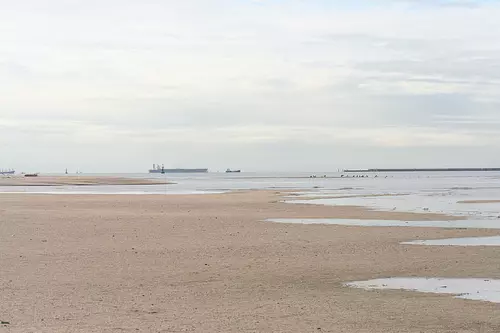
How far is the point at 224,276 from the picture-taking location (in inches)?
655

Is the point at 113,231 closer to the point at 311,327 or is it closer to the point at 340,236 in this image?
the point at 340,236

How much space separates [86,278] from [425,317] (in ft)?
25.1


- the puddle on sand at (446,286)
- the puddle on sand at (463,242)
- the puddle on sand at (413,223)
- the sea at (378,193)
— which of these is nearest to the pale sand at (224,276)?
the puddle on sand at (446,286)

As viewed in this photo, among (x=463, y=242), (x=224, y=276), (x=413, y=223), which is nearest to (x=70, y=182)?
(x=413, y=223)

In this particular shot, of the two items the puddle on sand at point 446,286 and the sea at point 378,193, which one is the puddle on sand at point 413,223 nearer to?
the sea at point 378,193

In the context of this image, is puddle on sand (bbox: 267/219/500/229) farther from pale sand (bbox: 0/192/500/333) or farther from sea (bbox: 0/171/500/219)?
sea (bbox: 0/171/500/219)

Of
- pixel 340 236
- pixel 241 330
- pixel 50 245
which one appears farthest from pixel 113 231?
pixel 241 330

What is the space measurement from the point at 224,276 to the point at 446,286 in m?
4.93

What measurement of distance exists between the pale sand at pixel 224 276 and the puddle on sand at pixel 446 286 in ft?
1.68

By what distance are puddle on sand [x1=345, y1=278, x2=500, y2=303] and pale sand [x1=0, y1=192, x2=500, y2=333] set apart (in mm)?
512

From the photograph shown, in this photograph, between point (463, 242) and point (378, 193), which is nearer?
point (463, 242)

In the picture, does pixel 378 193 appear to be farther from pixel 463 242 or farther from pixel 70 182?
pixel 70 182

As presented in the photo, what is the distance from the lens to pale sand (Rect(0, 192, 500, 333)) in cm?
1178

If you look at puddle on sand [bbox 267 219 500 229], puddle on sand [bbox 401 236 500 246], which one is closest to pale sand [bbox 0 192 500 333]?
puddle on sand [bbox 401 236 500 246]
